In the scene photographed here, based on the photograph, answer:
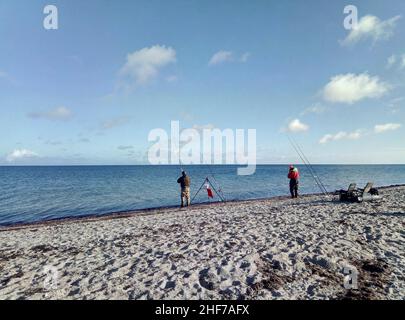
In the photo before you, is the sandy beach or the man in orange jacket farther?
the man in orange jacket

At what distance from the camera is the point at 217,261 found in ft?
23.0

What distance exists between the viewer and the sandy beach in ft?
18.1

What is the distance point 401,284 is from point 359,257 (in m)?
1.52

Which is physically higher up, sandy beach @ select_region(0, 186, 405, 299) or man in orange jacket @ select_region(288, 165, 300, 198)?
man in orange jacket @ select_region(288, 165, 300, 198)

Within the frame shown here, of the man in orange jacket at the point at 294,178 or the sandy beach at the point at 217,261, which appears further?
the man in orange jacket at the point at 294,178

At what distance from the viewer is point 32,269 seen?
7.33 m

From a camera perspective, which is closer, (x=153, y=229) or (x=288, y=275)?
(x=288, y=275)

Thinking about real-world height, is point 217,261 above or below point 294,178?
below

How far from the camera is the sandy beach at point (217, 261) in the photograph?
18.1 ft

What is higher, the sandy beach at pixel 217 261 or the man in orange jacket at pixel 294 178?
the man in orange jacket at pixel 294 178

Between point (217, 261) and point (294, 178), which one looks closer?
point (217, 261)
